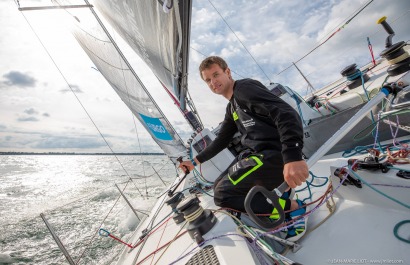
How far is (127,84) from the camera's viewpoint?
4.14 meters

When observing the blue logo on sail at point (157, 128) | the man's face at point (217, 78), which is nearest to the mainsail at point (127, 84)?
the blue logo on sail at point (157, 128)

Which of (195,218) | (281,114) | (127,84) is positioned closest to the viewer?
(281,114)

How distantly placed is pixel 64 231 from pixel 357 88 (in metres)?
5.97

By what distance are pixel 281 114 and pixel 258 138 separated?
308 mm

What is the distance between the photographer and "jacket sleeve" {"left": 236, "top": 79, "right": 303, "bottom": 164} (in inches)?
38.0

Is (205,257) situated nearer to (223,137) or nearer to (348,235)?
(348,235)

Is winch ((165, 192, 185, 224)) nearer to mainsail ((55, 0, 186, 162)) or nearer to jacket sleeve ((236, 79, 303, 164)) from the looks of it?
jacket sleeve ((236, 79, 303, 164))

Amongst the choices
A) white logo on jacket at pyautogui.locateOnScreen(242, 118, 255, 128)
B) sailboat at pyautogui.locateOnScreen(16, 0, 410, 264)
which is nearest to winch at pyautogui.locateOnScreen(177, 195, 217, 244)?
sailboat at pyautogui.locateOnScreen(16, 0, 410, 264)

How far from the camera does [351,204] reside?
124 centimetres

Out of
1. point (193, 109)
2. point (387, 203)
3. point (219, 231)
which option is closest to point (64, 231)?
point (193, 109)

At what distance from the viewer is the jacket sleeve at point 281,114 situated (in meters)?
0.96

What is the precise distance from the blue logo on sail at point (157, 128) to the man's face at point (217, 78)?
2813 mm

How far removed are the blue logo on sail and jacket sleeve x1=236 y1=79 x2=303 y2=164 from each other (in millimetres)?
3038

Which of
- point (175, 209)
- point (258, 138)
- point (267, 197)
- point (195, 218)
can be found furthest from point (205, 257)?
point (258, 138)
